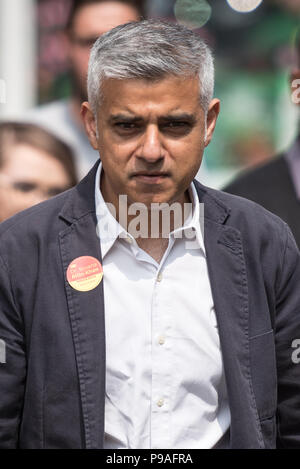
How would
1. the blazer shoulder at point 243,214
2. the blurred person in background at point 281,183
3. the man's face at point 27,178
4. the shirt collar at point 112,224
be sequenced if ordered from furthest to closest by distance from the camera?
the man's face at point 27,178
the blurred person in background at point 281,183
the blazer shoulder at point 243,214
the shirt collar at point 112,224

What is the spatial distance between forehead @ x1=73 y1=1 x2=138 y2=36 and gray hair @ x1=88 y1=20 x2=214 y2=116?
5.14ft

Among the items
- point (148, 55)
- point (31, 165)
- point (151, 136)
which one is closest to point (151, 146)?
point (151, 136)

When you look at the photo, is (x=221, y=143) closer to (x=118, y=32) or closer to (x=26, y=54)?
(x=26, y=54)

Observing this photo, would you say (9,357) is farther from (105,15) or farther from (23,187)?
(105,15)

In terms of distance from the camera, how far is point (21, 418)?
2088mm

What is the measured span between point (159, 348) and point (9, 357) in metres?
0.41

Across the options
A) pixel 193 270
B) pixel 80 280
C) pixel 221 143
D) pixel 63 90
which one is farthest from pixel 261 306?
pixel 63 90

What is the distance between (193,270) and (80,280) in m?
0.34

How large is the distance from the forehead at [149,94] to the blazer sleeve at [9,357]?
0.55 meters

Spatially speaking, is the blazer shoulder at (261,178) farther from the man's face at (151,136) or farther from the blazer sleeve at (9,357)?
the blazer sleeve at (9,357)

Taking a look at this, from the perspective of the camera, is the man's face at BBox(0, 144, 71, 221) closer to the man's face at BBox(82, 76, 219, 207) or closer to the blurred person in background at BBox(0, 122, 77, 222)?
the blurred person in background at BBox(0, 122, 77, 222)

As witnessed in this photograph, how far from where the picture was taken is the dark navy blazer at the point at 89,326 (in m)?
2.03

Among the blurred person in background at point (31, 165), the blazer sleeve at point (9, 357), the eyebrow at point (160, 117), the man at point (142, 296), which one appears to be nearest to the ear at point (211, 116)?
the man at point (142, 296)

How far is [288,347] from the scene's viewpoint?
2215 mm
